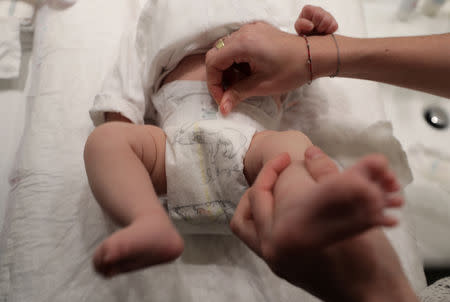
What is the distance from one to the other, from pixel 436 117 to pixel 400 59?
507 millimetres

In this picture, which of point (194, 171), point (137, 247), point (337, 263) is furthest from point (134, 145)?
point (337, 263)

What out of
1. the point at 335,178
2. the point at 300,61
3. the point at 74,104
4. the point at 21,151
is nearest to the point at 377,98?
the point at 300,61

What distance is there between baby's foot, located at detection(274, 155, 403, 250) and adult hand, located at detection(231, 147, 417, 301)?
1cm

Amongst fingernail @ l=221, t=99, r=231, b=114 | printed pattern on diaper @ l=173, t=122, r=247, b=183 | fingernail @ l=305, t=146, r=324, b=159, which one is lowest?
printed pattern on diaper @ l=173, t=122, r=247, b=183

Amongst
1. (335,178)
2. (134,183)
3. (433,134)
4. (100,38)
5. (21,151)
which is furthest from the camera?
(433,134)

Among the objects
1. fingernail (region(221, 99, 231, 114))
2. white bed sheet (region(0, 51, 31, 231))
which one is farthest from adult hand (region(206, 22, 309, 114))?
white bed sheet (region(0, 51, 31, 231))

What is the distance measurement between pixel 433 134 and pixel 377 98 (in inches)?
10.8

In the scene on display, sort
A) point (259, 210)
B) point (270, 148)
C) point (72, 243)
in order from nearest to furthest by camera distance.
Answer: point (259, 210) → point (270, 148) → point (72, 243)

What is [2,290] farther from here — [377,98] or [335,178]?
[377,98]

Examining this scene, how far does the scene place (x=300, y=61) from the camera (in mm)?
626

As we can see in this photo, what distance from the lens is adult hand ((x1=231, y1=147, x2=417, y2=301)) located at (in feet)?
1.13

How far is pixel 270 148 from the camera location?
20.7 inches

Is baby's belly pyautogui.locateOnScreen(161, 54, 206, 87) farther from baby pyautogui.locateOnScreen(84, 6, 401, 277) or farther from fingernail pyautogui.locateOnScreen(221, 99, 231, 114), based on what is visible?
fingernail pyautogui.locateOnScreen(221, 99, 231, 114)

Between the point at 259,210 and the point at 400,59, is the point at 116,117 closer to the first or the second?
the point at 259,210
